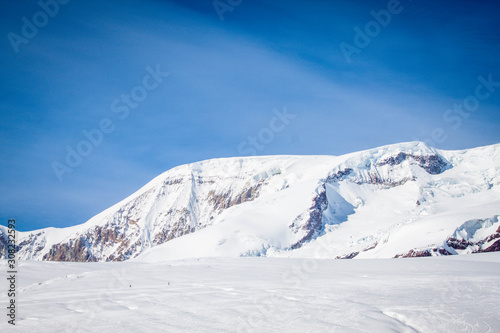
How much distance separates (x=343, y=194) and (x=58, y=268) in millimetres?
116003

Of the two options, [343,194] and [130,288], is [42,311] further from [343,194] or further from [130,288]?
[343,194]

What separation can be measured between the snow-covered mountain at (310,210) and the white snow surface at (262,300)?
145ft

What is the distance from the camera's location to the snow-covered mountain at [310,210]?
222ft

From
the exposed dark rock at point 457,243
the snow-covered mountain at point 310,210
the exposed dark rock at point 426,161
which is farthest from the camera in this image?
the exposed dark rock at point 426,161

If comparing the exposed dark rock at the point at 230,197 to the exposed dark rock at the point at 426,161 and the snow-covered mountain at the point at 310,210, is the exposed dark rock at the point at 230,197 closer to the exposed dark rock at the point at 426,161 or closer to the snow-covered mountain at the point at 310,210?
the snow-covered mountain at the point at 310,210

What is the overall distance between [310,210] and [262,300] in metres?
104

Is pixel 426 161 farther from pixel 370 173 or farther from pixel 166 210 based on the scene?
pixel 166 210

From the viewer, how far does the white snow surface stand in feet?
34.9

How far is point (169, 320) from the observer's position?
437 inches

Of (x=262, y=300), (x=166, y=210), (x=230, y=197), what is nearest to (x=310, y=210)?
(x=230, y=197)

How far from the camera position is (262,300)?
44.3 feet

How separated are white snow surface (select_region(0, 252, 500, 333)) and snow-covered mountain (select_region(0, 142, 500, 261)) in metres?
44.2

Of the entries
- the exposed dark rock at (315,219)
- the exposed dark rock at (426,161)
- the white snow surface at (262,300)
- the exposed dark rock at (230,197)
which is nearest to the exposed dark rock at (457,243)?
the white snow surface at (262,300)

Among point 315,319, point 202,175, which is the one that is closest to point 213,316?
point 315,319
